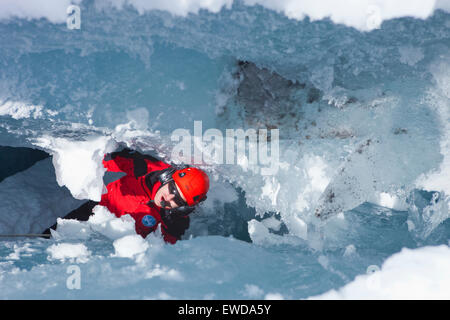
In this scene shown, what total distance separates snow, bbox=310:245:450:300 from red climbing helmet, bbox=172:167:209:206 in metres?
1.60

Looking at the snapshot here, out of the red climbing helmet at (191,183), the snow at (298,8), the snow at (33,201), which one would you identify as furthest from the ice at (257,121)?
the snow at (33,201)

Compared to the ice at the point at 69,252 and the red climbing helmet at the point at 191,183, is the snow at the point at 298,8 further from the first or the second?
the red climbing helmet at the point at 191,183

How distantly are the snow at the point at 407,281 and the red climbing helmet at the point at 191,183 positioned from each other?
160 centimetres

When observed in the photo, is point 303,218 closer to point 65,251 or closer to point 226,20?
point 226,20

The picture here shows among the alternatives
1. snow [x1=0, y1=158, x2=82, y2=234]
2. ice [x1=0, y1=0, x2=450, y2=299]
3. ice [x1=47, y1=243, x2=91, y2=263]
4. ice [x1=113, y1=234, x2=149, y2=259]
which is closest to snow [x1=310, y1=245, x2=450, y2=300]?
ice [x1=0, y1=0, x2=450, y2=299]

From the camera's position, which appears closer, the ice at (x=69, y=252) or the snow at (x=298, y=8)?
the snow at (x=298, y=8)

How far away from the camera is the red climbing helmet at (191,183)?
261 cm

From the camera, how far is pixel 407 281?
3.75ft

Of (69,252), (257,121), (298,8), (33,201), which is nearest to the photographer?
(298,8)

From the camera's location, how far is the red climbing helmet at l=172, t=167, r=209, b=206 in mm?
2611

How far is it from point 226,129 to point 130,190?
4.71 ft

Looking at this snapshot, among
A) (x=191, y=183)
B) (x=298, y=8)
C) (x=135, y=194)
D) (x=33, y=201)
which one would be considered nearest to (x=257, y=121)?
(x=298, y=8)

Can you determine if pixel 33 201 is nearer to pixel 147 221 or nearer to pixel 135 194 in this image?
pixel 135 194

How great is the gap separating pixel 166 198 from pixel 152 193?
10.3 inches
